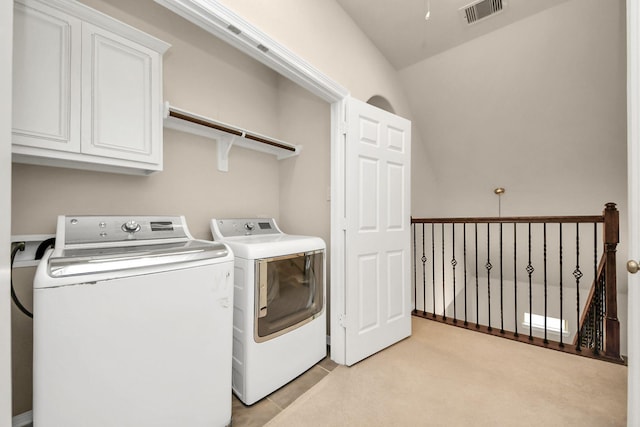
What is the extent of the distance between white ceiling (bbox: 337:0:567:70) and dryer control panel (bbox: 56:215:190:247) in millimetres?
2116

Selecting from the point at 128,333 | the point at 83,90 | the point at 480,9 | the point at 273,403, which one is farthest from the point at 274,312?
the point at 480,9

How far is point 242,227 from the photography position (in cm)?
227

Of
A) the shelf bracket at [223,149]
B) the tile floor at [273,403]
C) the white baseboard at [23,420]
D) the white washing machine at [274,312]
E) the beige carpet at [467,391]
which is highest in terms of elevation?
the shelf bracket at [223,149]

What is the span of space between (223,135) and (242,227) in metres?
0.76

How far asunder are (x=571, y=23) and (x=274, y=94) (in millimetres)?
2661

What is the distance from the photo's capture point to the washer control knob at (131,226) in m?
1.58

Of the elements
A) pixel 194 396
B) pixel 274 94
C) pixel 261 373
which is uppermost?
pixel 274 94

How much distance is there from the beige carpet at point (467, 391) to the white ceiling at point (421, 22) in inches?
109

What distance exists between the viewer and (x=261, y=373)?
1.65m

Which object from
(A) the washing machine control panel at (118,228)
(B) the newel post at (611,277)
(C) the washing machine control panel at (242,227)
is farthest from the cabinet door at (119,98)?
(B) the newel post at (611,277)

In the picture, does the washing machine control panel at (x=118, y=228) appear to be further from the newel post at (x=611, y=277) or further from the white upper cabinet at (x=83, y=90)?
the newel post at (x=611, y=277)

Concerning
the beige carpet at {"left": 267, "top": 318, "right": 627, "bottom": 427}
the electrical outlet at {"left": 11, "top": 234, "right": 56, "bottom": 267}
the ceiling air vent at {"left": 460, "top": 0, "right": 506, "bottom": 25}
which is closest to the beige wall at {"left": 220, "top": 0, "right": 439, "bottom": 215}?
the ceiling air vent at {"left": 460, "top": 0, "right": 506, "bottom": 25}

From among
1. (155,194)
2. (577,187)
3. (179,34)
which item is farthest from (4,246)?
(577,187)

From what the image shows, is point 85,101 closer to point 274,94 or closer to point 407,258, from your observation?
point 274,94
